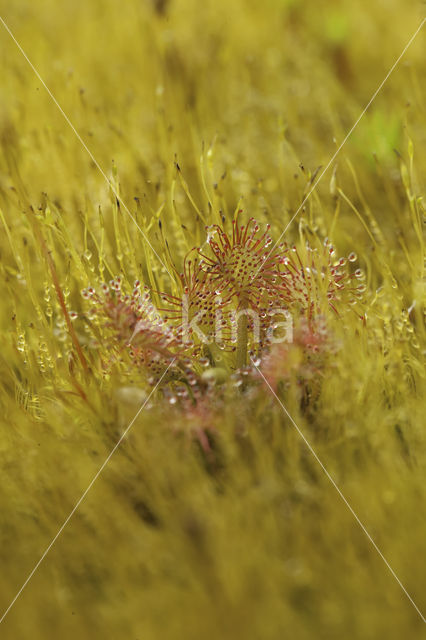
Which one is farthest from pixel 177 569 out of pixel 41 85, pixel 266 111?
pixel 41 85

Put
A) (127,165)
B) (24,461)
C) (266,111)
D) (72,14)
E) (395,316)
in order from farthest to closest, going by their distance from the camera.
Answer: (72,14), (266,111), (127,165), (395,316), (24,461)

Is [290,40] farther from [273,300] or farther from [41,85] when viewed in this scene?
[273,300]

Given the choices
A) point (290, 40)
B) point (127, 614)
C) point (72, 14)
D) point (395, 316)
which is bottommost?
point (127, 614)

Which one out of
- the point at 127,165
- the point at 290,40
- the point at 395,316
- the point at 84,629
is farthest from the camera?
the point at 290,40

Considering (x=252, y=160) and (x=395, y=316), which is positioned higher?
(x=252, y=160)

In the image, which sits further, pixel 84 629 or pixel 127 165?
pixel 127 165

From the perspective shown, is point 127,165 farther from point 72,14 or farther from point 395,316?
point 72,14
